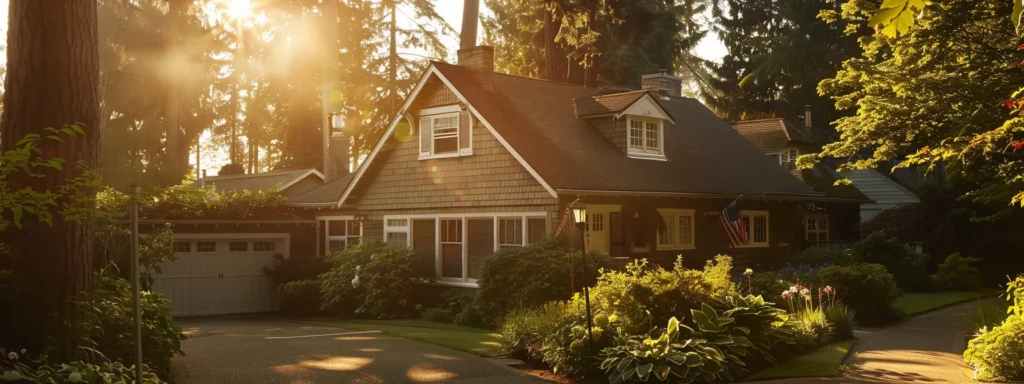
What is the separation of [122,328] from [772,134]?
2893cm

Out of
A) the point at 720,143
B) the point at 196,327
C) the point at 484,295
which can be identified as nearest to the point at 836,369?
the point at 484,295

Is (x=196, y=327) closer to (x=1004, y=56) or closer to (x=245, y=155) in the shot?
(x=1004, y=56)

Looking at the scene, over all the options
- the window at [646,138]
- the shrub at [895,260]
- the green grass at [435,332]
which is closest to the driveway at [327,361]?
the green grass at [435,332]

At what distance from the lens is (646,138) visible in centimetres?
2741

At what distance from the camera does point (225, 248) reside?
29.0 meters

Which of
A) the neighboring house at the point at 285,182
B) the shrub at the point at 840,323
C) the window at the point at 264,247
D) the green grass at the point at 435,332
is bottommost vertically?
the green grass at the point at 435,332

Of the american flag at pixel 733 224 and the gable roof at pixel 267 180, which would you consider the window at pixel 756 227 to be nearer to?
the american flag at pixel 733 224

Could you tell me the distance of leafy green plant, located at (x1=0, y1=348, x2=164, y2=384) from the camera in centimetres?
972

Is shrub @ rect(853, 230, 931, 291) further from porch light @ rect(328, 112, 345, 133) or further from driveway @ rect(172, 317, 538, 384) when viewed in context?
porch light @ rect(328, 112, 345, 133)

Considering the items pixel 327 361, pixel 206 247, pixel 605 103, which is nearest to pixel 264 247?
pixel 206 247

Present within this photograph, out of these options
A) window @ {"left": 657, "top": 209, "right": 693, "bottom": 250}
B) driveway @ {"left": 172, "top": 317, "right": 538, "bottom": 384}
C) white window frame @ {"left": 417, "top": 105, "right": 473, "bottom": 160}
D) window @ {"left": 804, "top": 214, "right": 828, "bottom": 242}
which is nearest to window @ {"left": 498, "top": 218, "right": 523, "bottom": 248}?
white window frame @ {"left": 417, "top": 105, "right": 473, "bottom": 160}

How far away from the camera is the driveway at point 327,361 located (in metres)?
Answer: 14.3

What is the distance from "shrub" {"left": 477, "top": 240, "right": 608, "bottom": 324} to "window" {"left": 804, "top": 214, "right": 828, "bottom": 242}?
47.8 ft

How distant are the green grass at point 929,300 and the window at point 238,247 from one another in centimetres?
1809
